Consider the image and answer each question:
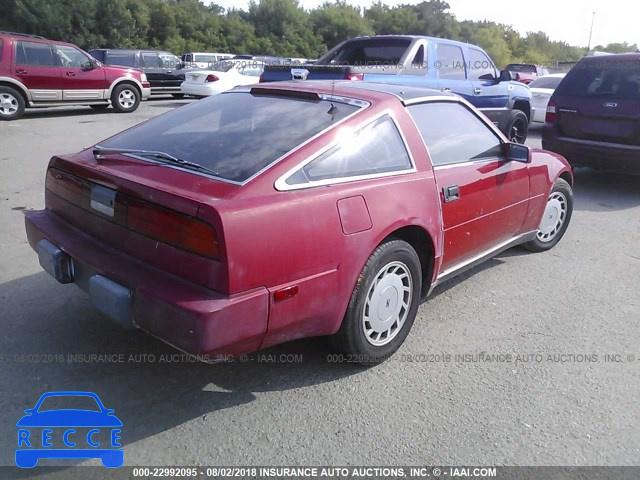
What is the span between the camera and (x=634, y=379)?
3121mm

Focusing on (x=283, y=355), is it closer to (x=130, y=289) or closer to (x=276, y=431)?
(x=276, y=431)

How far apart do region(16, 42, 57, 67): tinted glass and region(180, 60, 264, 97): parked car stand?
4.41 m

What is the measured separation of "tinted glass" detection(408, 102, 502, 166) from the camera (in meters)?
3.52

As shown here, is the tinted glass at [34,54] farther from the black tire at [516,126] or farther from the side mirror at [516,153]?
the side mirror at [516,153]

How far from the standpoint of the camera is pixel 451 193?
344 centimetres

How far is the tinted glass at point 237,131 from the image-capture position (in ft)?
9.11

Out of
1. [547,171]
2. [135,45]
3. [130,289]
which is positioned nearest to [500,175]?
[547,171]

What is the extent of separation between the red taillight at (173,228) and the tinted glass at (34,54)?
37.5 ft

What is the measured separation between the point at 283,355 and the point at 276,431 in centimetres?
69

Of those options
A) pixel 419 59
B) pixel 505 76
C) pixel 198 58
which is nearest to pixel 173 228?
pixel 419 59

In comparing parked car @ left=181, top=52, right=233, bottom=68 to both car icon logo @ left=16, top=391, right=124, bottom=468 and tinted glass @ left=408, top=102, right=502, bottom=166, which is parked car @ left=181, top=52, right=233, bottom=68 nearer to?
tinted glass @ left=408, top=102, right=502, bottom=166

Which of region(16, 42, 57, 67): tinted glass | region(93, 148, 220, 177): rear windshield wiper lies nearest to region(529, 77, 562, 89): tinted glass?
region(16, 42, 57, 67): tinted glass

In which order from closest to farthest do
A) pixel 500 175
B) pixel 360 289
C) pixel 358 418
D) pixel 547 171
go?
1. pixel 358 418
2. pixel 360 289
3. pixel 500 175
4. pixel 547 171

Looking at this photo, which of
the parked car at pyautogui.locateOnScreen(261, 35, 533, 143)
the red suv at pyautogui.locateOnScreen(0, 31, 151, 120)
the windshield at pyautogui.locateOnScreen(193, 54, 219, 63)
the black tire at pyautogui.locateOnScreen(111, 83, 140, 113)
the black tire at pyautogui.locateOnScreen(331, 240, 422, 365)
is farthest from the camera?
the windshield at pyautogui.locateOnScreen(193, 54, 219, 63)
